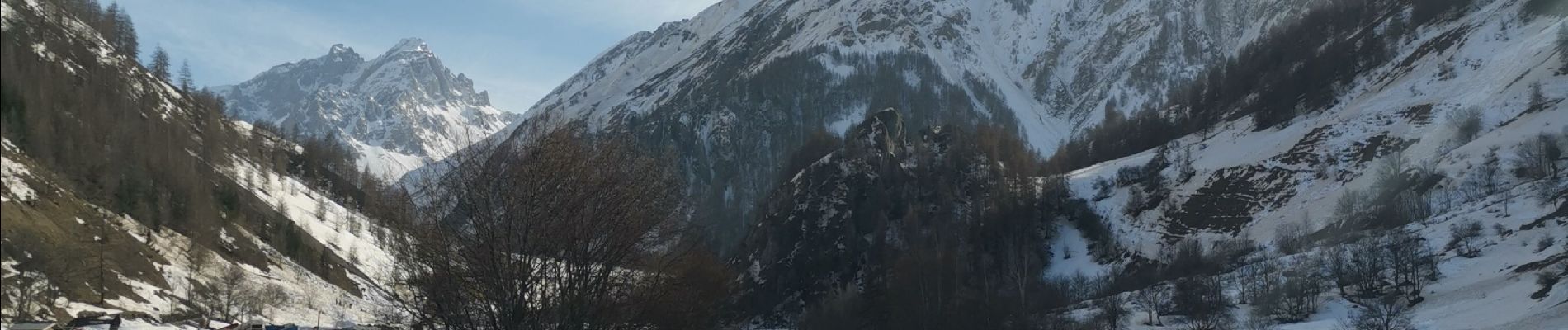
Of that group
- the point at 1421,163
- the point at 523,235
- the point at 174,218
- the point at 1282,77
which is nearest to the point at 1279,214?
the point at 1421,163

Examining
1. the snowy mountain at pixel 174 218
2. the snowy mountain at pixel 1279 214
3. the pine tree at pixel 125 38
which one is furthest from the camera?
the pine tree at pixel 125 38

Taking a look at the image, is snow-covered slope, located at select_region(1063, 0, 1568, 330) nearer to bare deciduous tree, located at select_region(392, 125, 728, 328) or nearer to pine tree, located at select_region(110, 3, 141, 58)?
bare deciduous tree, located at select_region(392, 125, 728, 328)

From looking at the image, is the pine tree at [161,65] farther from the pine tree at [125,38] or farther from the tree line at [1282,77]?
the tree line at [1282,77]

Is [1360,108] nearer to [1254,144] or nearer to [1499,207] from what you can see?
[1254,144]

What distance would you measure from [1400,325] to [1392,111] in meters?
63.2

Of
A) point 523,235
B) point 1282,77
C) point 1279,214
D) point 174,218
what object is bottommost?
point 523,235

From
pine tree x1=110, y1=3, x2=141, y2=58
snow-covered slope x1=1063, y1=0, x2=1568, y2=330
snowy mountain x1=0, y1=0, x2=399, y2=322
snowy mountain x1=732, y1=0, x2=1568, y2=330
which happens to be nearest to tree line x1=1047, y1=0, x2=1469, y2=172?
snowy mountain x1=732, y1=0, x2=1568, y2=330

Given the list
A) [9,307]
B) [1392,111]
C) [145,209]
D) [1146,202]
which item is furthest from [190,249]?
[1392,111]

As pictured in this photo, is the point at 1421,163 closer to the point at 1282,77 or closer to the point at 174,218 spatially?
the point at 1282,77

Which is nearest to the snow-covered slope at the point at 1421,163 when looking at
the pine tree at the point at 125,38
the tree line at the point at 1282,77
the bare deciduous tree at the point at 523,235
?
the tree line at the point at 1282,77

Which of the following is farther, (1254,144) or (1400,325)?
(1254,144)

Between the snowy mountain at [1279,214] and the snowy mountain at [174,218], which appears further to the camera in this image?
the snowy mountain at [1279,214]

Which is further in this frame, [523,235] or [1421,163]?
[1421,163]

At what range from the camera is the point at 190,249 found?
3334 inches
